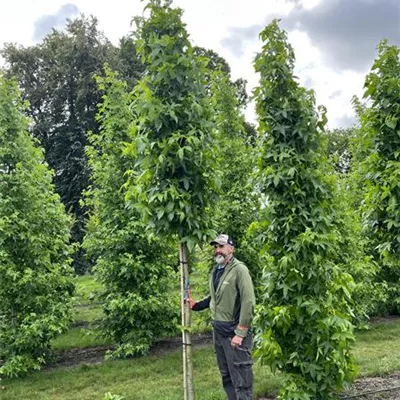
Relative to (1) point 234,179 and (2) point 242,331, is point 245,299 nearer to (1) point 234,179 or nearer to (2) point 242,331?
(2) point 242,331

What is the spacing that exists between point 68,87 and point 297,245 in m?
21.9

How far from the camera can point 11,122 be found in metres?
7.79

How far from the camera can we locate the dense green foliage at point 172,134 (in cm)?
454

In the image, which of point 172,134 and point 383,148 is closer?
point 172,134

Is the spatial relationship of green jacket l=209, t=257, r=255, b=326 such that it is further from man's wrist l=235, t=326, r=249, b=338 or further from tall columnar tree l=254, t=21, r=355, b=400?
tall columnar tree l=254, t=21, r=355, b=400

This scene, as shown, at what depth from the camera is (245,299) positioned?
4.51 m

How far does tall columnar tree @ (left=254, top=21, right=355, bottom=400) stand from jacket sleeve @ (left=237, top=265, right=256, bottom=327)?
0.45m

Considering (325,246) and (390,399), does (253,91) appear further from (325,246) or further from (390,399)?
(390,399)

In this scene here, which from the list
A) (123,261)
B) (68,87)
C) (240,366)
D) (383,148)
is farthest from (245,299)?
(68,87)

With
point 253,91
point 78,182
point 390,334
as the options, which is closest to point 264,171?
point 253,91

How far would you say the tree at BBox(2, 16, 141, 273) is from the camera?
2288cm

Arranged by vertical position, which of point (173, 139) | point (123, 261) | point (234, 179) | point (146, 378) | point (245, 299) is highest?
point (234, 179)

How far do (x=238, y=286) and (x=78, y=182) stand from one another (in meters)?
19.3

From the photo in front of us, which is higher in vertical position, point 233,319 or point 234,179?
point 234,179
